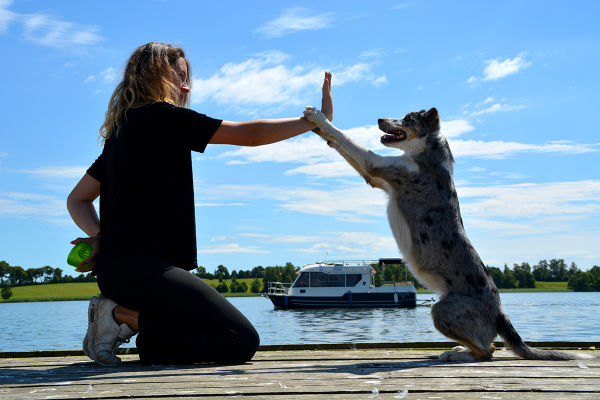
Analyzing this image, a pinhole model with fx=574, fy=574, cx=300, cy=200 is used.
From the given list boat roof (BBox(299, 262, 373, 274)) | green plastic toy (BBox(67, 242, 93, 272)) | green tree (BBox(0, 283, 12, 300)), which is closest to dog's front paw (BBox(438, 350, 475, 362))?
green plastic toy (BBox(67, 242, 93, 272))

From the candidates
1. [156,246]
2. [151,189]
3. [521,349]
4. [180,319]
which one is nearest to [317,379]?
[180,319]

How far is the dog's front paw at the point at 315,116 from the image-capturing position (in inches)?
169

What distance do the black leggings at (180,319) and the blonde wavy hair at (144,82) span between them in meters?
1.05

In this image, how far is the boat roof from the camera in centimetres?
4544

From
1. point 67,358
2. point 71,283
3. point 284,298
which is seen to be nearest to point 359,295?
point 284,298

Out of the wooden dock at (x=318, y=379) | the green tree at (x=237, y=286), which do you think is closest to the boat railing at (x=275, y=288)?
the wooden dock at (x=318, y=379)

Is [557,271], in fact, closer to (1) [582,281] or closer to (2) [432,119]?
(1) [582,281]

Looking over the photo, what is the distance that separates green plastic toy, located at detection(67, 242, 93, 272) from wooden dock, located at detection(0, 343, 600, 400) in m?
0.67

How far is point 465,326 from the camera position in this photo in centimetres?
378

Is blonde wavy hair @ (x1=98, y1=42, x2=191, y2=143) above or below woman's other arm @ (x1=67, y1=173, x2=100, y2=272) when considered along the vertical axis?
above

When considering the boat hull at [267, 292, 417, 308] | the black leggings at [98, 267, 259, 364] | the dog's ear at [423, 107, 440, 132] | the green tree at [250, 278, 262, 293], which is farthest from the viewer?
the green tree at [250, 278, 262, 293]

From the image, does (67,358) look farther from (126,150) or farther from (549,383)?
(549,383)

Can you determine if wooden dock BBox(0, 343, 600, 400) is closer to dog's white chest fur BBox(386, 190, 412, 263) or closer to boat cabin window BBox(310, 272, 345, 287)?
dog's white chest fur BBox(386, 190, 412, 263)

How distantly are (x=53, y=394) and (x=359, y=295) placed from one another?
4386 cm
